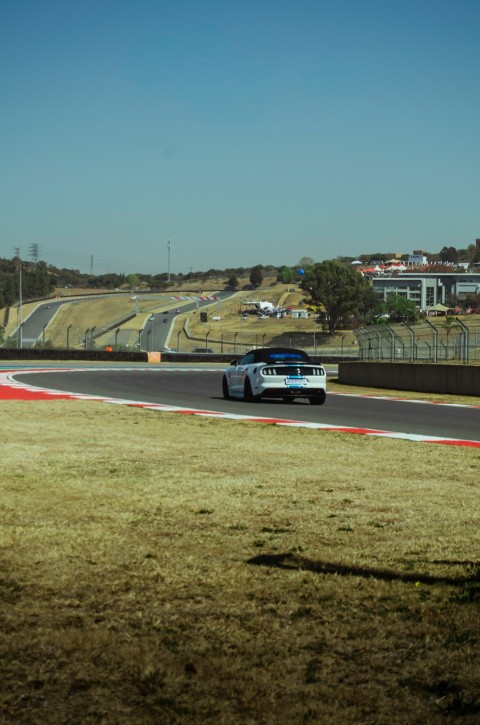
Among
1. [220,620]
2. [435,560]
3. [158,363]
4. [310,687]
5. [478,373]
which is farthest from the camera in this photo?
[158,363]

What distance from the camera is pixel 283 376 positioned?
22016 millimetres

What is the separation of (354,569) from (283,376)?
16658 millimetres

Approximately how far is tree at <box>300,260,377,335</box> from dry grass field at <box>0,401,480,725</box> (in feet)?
450

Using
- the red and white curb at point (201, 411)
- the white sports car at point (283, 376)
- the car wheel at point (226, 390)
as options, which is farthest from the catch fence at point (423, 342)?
the car wheel at point (226, 390)

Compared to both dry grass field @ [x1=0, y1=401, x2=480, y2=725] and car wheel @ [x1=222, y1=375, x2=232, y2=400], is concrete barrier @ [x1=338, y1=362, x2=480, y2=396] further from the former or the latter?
dry grass field @ [x1=0, y1=401, x2=480, y2=725]

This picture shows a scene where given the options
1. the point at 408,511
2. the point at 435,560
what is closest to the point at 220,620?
the point at 435,560

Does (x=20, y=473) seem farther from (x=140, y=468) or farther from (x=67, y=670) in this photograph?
(x=67, y=670)

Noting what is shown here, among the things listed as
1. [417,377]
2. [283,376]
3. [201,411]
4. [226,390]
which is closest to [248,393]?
[283,376]

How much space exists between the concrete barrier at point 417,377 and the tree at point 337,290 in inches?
4320

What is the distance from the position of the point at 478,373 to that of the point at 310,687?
24143 millimetres

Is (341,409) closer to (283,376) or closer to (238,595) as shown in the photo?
(283,376)

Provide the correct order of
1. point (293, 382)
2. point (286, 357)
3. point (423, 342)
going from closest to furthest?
point (293, 382)
point (286, 357)
point (423, 342)

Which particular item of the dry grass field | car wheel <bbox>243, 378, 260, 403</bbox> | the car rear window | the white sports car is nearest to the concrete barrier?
the white sports car

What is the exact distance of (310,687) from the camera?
353 centimetres
